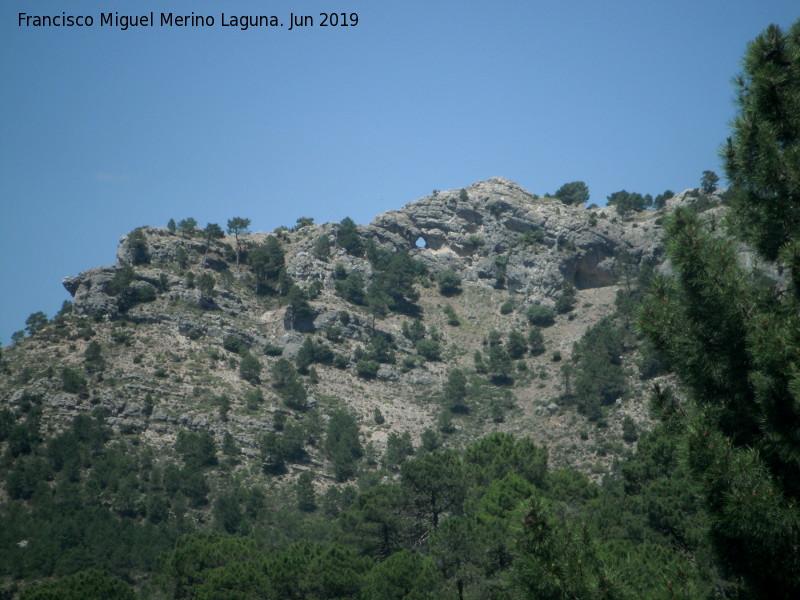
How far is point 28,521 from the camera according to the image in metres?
48.8

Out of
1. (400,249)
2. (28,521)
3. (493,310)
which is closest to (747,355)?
(28,521)

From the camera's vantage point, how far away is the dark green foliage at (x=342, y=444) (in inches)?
2467

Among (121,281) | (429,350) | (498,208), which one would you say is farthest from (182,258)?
(498,208)

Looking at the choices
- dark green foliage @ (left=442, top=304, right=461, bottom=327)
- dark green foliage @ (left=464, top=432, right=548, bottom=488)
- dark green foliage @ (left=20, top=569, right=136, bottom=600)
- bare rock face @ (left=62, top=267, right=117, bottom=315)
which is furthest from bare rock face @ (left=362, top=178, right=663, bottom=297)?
dark green foliage @ (left=20, top=569, right=136, bottom=600)

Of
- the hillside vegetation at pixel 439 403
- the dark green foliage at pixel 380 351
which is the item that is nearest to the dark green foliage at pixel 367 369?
the hillside vegetation at pixel 439 403

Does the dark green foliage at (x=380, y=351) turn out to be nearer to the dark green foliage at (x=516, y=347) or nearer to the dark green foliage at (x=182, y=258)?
the dark green foliage at (x=516, y=347)

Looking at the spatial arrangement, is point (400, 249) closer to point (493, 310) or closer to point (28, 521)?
point (493, 310)

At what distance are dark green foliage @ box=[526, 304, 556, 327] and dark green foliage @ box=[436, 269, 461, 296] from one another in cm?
1209

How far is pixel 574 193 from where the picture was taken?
111 m

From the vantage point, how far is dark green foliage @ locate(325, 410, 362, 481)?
62.7 meters

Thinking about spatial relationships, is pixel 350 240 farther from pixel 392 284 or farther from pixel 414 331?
pixel 414 331

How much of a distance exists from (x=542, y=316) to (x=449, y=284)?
1403 centimetres

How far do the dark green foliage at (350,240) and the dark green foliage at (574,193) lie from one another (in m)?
30.3

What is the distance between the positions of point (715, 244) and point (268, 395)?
6432 cm
